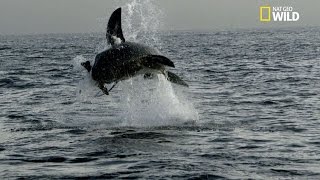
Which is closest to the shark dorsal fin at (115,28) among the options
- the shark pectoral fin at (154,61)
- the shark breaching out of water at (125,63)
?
the shark breaching out of water at (125,63)

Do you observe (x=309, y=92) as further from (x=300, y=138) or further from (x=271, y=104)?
(x=300, y=138)

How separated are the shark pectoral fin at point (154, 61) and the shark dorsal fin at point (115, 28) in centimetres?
190

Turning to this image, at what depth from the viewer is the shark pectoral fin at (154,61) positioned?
13.2m

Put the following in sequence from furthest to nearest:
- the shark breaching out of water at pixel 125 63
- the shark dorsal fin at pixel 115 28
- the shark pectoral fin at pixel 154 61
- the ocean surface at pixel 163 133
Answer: the shark dorsal fin at pixel 115 28 < the shark breaching out of water at pixel 125 63 < the shark pectoral fin at pixel 154 61 < the ocean surface at pixel 163 133

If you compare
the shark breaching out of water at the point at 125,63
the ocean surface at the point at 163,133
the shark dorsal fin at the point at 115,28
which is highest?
the shark dorsal fin at the point at 115,28

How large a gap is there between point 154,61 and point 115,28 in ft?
8.45

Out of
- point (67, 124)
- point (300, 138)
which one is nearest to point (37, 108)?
point (67, 124)

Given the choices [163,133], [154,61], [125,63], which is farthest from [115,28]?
[163,133]

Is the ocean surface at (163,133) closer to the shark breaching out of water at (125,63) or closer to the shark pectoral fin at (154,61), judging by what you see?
the shark breaching out of water at (125,63)

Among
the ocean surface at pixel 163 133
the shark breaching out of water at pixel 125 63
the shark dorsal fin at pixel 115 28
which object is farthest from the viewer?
the shark dorsal fin at pixel 115 28

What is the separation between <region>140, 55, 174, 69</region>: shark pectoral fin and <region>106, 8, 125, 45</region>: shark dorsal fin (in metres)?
1.90

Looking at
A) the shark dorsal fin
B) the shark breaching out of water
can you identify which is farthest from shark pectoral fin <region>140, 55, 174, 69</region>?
the shark dorsal fin

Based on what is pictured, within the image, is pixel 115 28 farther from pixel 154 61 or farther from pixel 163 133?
pixel 163 133

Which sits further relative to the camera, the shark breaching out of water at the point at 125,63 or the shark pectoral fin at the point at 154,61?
the shark breaching out of water at the point at 125,63
